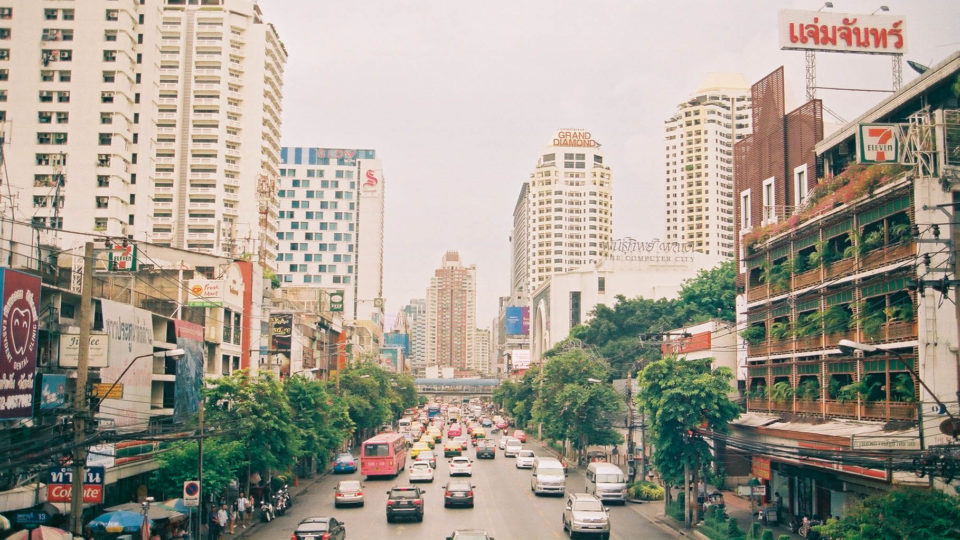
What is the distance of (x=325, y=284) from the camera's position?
527 feet

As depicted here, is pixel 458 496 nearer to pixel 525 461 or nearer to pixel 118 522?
pixel 118 522

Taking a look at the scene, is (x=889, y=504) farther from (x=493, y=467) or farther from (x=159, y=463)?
(x=493, y=467)

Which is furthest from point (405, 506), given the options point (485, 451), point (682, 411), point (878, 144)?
point (485, 451)

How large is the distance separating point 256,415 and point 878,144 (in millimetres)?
29296

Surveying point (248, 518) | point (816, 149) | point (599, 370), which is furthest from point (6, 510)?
point (599, 370)

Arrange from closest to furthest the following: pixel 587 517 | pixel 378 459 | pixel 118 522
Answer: pixel 118 522, pixel 587 517, pixel 378 459

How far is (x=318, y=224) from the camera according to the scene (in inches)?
Result: 6491

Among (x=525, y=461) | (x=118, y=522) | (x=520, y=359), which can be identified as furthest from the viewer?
(x=520, y=359)

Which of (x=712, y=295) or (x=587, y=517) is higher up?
(x=712, y=295)

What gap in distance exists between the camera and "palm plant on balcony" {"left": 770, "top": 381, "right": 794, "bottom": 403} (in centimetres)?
4222

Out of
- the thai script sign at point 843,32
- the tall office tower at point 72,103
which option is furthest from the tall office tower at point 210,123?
the thai script sign at point 843,32

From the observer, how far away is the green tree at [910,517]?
68.5 ft

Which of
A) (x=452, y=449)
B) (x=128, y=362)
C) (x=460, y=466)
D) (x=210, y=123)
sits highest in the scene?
(x=210, y=123)

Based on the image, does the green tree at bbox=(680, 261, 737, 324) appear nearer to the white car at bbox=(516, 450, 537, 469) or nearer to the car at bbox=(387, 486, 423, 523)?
the white car at bbox=(516, 450, 537, 469)
